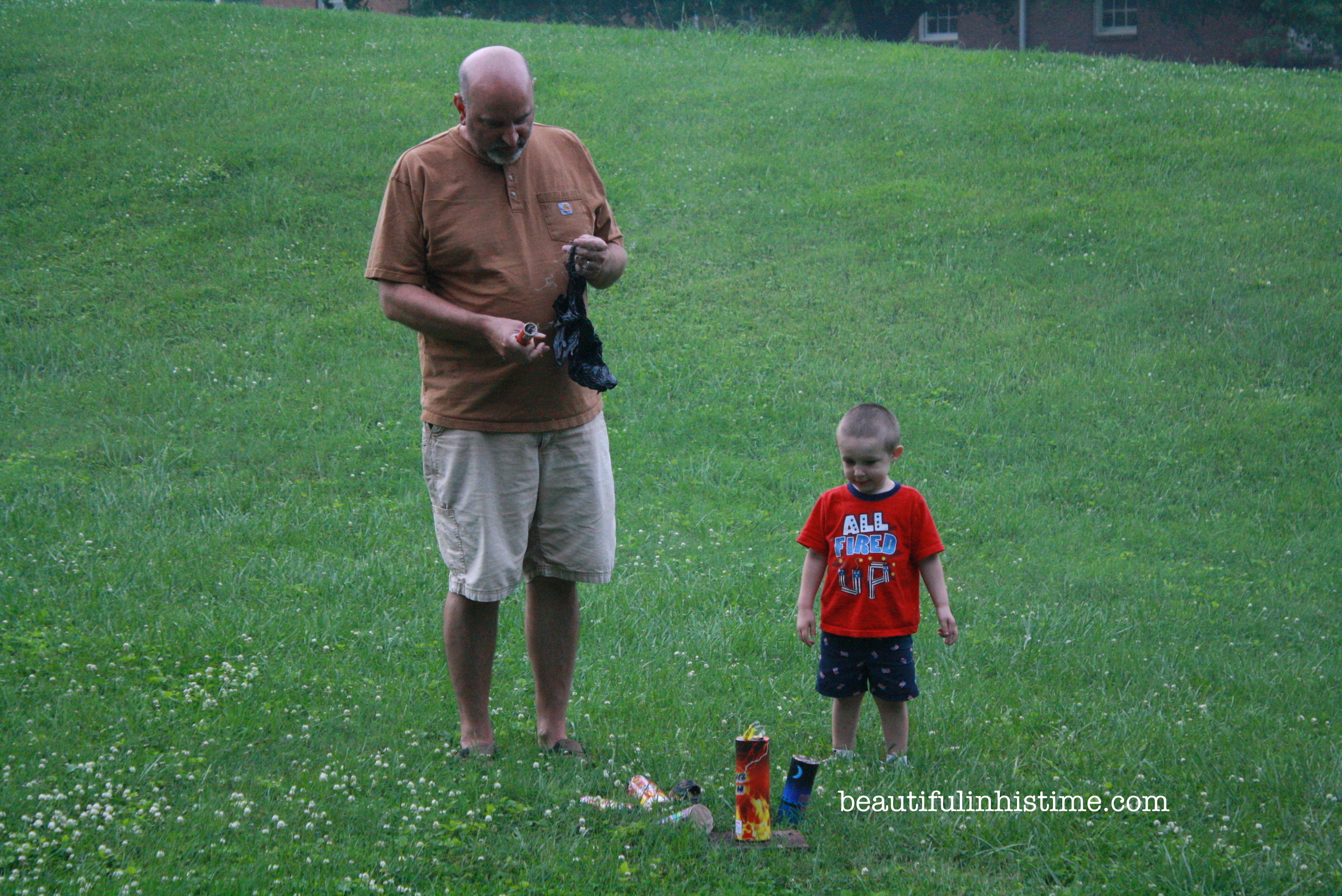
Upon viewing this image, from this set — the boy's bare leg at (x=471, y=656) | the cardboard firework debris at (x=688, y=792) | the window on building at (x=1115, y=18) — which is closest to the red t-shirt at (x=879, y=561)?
the cardboard firework debris at (x=688, y=792)

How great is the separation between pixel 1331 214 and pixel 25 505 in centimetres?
1156

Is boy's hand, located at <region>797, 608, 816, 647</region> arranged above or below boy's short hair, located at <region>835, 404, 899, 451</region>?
below

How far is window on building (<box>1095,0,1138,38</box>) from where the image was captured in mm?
30562

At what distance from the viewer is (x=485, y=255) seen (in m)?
3.51

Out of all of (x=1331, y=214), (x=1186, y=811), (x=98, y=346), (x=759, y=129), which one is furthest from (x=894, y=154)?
(x=1186, y=811)

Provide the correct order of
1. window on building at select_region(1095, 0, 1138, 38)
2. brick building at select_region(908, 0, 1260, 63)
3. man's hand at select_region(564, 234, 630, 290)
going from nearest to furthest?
man's hand at select_region(564, 234, 630, 290), brick building at select_region(908, 0, 1260, 63), window on building at select_region(1095, 0, 1138, 38)

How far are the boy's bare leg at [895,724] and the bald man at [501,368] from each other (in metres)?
1.06

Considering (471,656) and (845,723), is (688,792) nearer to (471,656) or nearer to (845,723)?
(845,723)

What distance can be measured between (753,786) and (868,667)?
0.83m

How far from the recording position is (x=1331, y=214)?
11.2 meters

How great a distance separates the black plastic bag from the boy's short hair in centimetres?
79

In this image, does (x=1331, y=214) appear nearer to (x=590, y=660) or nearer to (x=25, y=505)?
(x=590, y=660)

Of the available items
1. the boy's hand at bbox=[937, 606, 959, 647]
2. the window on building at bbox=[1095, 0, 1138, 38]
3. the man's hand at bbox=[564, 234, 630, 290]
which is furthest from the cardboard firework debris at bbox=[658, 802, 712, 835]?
the window on building at bbox=[1095, 0, 1138, 38]

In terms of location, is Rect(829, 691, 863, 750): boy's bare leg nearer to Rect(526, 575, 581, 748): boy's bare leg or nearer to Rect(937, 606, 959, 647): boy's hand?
Rect(937, 606, 959, 647): boy's hand
